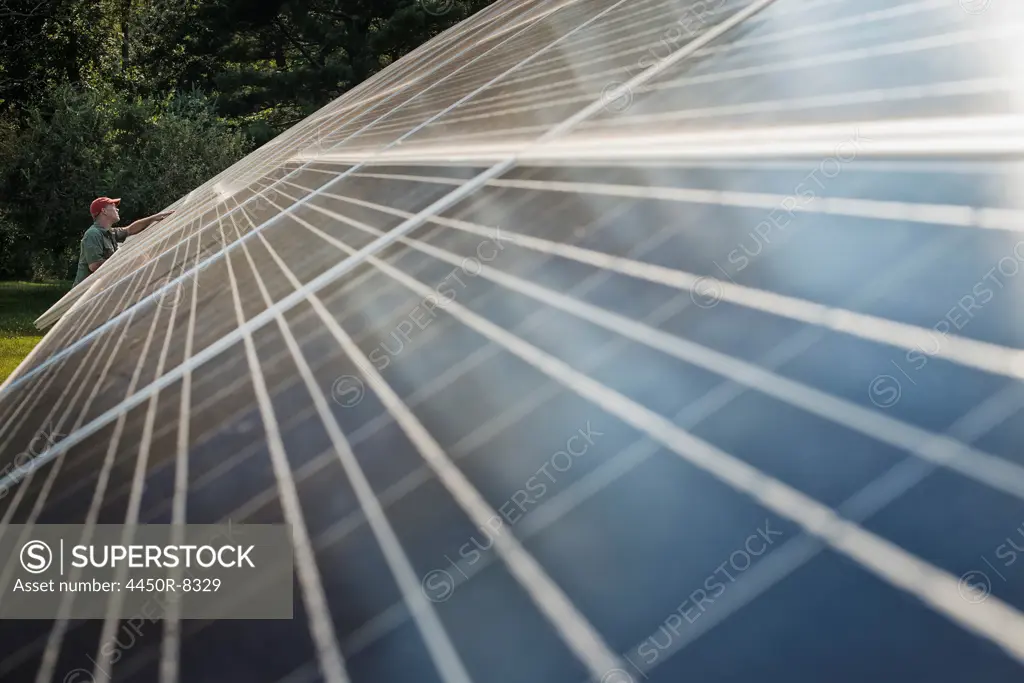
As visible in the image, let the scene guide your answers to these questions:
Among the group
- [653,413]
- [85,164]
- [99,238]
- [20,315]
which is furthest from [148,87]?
[653,413]

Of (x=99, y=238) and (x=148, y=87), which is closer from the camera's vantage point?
(x=99, y=238)

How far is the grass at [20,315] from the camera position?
1434cm

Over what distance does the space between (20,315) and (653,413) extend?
21.3 meters

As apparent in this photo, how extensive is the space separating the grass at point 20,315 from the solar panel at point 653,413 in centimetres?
1181

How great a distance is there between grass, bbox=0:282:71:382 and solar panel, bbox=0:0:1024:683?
1181 centimetres

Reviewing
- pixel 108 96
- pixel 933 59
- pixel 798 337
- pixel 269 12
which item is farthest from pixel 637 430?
pixel 269 12

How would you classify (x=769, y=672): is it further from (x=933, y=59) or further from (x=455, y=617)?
(x=933, y=59)

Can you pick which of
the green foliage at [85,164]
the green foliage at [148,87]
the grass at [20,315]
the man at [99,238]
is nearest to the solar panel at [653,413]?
the man at [99,238]

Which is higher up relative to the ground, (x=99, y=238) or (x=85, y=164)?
(x=99, y=238)

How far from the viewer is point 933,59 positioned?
1.88 m

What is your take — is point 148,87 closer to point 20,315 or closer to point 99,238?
point 20,315

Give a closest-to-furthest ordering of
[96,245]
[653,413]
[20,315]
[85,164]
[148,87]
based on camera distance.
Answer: [653,413], [96,245], [20,315], [85,164], [148,87]

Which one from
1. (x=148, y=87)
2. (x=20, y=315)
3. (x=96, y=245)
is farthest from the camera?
(x=148, y=87)

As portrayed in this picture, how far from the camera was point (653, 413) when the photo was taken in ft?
3.80
